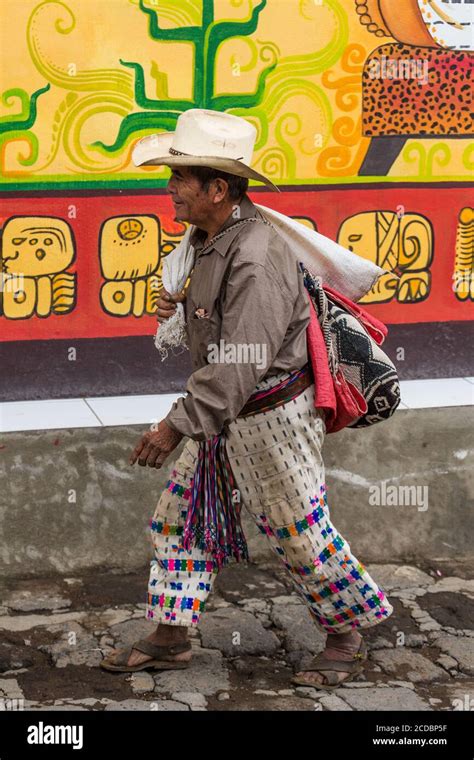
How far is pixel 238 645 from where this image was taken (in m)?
4.90

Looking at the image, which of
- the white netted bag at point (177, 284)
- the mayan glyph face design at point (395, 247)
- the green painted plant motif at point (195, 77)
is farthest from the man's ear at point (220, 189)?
the mayan glyph face design at point (395, 247)

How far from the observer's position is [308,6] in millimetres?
5695

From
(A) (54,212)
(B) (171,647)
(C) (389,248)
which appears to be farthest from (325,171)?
(B) (171,647)

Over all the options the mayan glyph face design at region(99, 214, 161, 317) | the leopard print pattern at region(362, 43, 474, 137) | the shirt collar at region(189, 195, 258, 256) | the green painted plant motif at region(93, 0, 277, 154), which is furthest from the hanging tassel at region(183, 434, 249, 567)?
the leopard print pattern at region(362, 43, 474, 137)

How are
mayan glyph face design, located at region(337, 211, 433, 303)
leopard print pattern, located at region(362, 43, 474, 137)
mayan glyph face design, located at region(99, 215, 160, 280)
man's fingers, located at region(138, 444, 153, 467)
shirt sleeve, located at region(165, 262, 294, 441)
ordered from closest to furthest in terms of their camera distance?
shirt sleeve, located at region(165, 262, 294, 441), man's fingers, located at region(138, 444, 153, 467), mayan glyph face design, located at region(99, 215, 160, 280), leopard print pattern, located at region(362, 43, 474, 137), mayan glyph face design, located at region(337, 211, 433, 303)

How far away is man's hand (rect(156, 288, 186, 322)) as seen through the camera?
4430 mm

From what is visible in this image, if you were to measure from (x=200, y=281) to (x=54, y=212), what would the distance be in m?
1.49

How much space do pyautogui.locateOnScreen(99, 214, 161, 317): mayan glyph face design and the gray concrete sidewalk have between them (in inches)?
45.3

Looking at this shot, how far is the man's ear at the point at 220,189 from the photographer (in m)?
4.25

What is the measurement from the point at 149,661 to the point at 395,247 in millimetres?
2310

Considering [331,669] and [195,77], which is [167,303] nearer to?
[331,669]

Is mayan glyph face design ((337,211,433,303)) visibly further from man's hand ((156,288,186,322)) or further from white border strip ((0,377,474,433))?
man's hand ((156,288,186,322))
